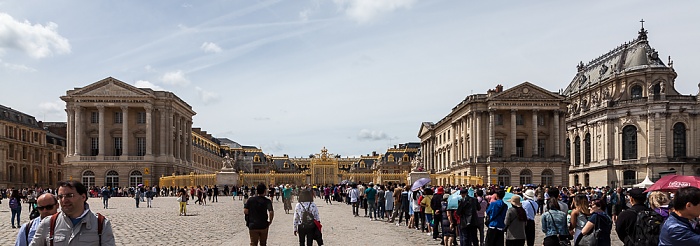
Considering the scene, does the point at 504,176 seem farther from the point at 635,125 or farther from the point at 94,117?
the point at 94,117

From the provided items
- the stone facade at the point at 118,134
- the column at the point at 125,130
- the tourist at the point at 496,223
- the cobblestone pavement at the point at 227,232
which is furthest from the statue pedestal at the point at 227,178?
the tourist at the point at 496,223

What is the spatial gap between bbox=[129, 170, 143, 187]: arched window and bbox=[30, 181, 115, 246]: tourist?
61783 mm

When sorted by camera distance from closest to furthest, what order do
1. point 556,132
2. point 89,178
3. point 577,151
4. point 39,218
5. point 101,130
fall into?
point 39,218 < point 101,130 < point 89,178 < point 556,132 < point 577,151

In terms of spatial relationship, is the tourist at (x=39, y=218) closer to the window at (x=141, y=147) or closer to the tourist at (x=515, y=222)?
the tourist at (x=515, y=222)

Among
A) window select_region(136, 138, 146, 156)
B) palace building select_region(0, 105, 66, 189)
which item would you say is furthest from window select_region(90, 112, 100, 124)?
palace building select_region(0, 105, 66, 189)

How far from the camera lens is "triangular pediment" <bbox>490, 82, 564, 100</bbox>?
64.5 meters

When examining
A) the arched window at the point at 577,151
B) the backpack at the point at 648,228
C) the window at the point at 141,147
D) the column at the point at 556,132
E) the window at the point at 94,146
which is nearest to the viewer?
the backpack at the point at 648,228

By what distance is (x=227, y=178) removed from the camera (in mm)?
52719

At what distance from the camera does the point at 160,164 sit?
65438 mm

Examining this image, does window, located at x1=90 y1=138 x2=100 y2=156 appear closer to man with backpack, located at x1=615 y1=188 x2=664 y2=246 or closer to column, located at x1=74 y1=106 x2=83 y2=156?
column, located at x1=74 y1=106 x2=83 y2=156

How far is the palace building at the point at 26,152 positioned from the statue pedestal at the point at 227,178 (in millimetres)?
26308

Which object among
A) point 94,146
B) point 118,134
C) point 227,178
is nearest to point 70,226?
point 227,178

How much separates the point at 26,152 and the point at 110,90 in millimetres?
22940

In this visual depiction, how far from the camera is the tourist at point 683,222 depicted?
5.79 metres
